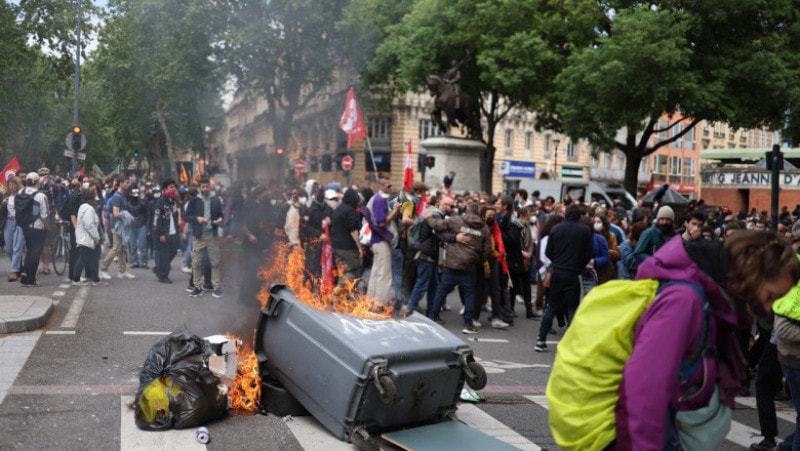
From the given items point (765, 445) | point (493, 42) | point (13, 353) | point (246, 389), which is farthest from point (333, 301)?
point (493, 42)

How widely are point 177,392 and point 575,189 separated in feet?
72.2

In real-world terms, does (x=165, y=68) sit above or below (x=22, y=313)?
above

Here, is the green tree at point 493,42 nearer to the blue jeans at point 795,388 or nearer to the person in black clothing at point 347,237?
the person in black clothing at point 347,237

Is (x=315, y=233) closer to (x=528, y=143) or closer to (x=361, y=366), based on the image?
(x=361, y=366)

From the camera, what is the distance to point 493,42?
106ft

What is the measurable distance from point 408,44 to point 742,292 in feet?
110

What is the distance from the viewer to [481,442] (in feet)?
18.9

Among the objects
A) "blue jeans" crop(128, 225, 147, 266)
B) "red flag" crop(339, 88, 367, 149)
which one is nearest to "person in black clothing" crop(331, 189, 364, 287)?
"blue jeans" crop(128, 225, 147, 266)

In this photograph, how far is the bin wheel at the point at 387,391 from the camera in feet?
17.4

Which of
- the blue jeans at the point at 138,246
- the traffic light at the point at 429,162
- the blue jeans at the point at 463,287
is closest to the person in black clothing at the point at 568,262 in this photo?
the blue jeans at the point at 463,287

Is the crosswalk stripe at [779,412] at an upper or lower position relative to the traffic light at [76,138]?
lower

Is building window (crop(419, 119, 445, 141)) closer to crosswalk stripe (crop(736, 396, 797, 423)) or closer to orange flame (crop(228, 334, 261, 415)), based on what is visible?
crosswalk stripe (crop(736, 396, 797, 423))

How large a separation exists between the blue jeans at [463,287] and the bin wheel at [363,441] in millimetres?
5653

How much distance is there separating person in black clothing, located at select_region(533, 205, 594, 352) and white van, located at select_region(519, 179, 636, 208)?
1507cm
